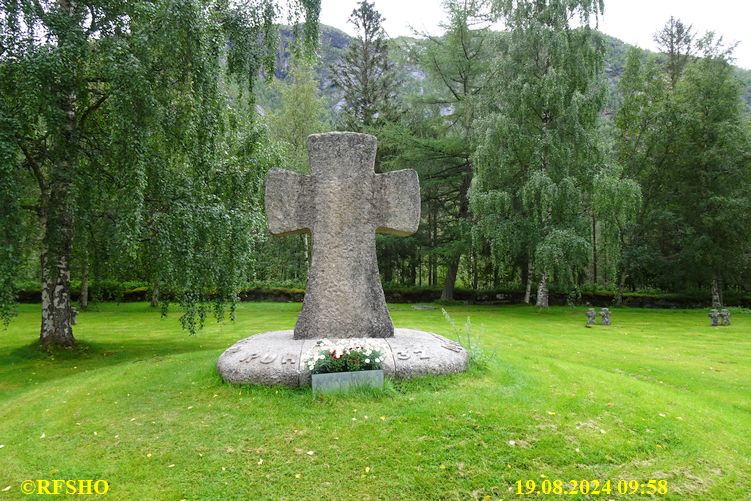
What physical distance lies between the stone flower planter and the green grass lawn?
147mm

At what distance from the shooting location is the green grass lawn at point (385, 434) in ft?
14.1

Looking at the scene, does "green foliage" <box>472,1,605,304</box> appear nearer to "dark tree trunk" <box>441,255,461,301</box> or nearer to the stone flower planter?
"dark tree trunk" <box>441,255,461,301</box>

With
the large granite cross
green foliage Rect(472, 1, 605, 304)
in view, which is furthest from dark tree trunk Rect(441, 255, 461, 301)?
the large granite cross

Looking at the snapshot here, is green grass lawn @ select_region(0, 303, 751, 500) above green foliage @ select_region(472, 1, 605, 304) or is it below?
below

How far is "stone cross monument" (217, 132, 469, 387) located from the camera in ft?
24.0

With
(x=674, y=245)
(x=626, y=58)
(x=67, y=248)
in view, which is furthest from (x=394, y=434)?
(x=626, y=58)

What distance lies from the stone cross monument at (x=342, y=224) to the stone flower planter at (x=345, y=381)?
48.8 inches

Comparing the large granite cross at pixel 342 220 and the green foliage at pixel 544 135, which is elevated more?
the green foliage at pixel 544 135

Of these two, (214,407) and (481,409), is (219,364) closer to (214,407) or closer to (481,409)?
(214,407)

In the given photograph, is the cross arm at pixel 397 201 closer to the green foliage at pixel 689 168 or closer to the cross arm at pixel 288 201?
the cross arm at pixel 288 201

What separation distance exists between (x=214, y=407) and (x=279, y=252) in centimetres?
2704

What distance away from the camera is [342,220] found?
7477 mm

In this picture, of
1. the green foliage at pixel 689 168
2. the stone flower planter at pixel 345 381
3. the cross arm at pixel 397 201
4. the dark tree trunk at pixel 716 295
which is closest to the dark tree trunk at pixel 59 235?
the cross arm at pixel 397 201

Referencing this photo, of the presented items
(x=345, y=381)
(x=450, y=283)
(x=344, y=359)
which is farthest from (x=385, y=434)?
(x=450, y=283)
